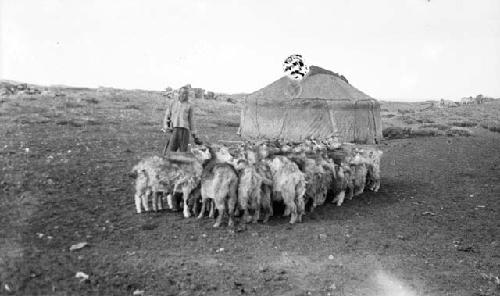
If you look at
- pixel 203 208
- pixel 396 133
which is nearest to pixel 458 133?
pixel 396 133

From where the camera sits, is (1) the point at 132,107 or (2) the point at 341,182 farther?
(1) the point at 132,107

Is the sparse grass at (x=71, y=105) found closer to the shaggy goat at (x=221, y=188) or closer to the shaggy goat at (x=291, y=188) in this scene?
the shaggy goat at (x=221, y=188)

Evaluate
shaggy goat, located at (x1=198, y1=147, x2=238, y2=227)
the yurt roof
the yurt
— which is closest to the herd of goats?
shaggy goat, located at (x1=198, y1=147, x2=238, y2=227)

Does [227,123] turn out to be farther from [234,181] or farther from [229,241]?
[229,241]

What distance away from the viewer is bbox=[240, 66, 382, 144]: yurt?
67.7ft

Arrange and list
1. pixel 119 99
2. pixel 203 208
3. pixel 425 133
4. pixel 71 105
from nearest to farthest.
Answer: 1. pixel 203 208
2. pixel 425 133
3. pixel 71 105
4. pixel 119 99

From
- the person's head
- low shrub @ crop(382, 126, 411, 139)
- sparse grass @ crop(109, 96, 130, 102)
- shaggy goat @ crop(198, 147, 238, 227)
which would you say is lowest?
shaggy goat @ crop(198, 147, 238, 227)

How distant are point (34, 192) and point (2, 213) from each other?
4.58 ft

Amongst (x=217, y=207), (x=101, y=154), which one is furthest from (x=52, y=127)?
(x=217, y=207)

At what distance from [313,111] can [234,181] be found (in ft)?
40.9

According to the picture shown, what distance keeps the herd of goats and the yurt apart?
10.4 meters

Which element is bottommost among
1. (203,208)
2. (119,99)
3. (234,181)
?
(203,208)

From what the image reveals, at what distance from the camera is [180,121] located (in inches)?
458

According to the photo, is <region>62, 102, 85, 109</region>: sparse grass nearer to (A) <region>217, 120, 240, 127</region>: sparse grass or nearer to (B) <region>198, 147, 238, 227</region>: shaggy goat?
(A) <region>217, 120, 240, 127</region>: sparse grass
